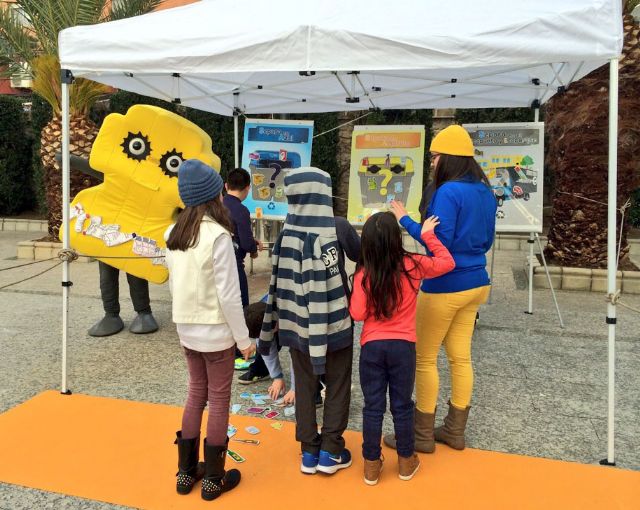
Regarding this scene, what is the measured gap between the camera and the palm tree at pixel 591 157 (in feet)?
23.7

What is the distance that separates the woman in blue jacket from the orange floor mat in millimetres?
293

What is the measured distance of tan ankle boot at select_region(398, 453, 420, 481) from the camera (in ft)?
9.07

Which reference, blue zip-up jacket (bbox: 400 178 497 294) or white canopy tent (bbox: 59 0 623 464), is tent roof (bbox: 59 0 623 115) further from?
blue zip-up jacket (bbox: 400 178 497 294)

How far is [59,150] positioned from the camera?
9.27m

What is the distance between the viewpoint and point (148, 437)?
325 centimetres

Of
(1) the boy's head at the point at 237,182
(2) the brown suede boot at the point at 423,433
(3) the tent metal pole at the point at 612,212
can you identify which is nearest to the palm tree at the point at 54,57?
(1) the boy's head at the point at 237,182

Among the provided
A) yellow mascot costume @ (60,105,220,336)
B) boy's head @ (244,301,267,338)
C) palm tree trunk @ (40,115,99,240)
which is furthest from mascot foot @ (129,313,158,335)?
palm tree trunk @ (40,115,99,240)

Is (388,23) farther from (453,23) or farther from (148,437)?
(148,437)

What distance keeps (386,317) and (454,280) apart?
51cm

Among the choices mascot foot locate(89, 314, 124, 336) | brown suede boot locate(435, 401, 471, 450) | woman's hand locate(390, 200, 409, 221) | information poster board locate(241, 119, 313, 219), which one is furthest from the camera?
information poster board locate(241, 119, 313, 219)

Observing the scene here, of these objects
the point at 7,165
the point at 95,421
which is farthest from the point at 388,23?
the point at 7,165

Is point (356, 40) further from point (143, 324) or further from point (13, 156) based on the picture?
point (13, 156)

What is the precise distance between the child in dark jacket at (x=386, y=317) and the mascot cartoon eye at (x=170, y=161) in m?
2.81

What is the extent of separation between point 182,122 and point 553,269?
5209 mm
